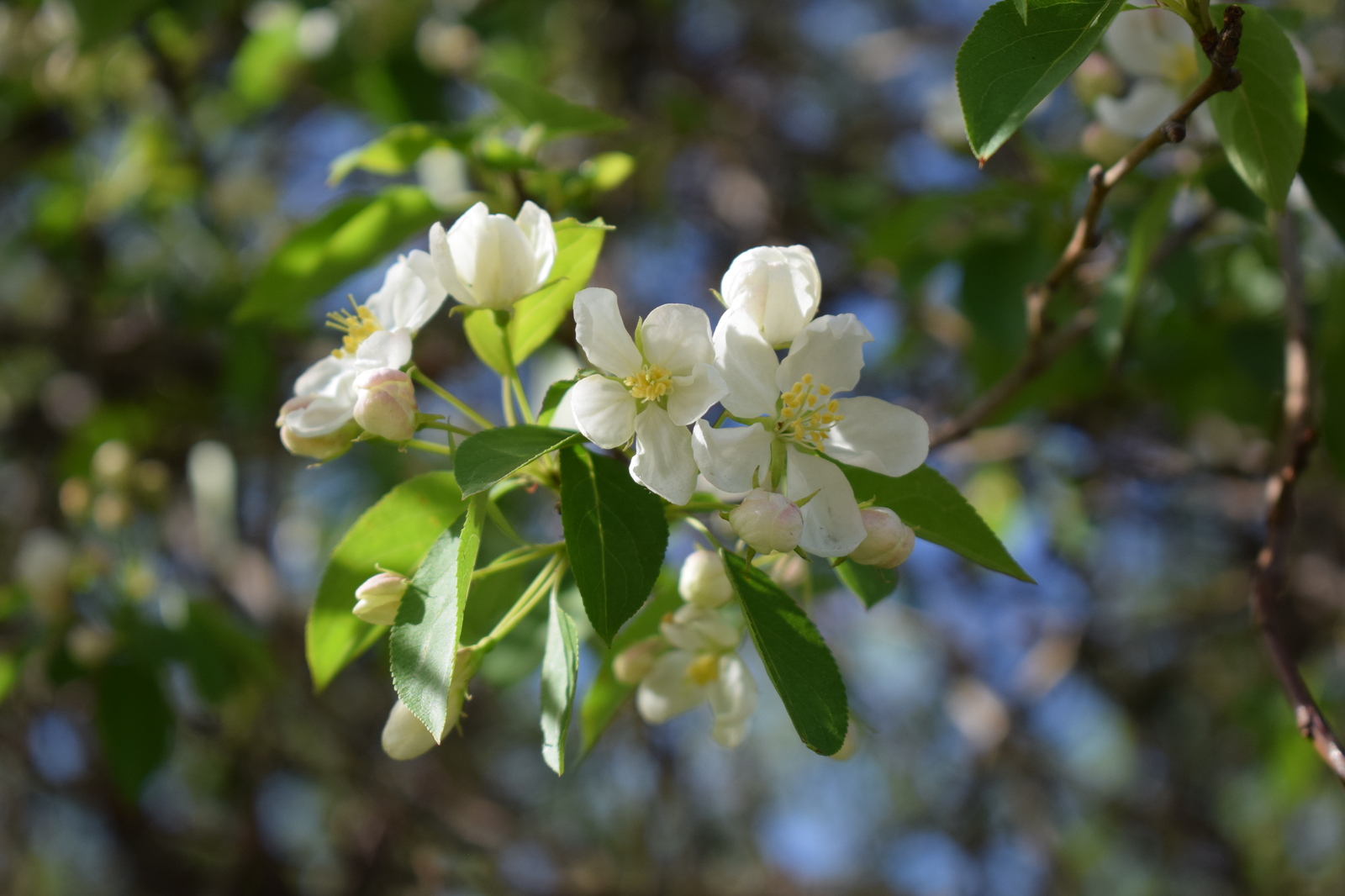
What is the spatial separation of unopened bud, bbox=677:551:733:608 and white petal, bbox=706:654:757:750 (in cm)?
17

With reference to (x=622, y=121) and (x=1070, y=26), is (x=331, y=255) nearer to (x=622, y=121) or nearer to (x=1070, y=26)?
(x=622, y=121)

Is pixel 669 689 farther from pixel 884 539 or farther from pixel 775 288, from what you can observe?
pixel 775 288

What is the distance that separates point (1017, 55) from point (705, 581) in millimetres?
679

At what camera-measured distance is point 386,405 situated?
42.5 inches

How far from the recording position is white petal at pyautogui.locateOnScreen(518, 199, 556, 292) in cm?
115

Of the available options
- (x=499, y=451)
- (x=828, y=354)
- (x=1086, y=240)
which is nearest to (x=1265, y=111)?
(x=1086, y=240)

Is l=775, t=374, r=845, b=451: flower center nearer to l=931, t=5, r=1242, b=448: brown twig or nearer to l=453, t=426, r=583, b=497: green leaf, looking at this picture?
l=453, t=426, r=583, b=497: green leaf

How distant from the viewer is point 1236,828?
4.38m

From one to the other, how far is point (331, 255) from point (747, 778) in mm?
4041

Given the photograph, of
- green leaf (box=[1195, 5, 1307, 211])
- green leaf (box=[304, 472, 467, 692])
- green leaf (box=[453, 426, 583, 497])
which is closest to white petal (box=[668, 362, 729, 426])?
green leaf (box=[453, 426, 583, 497])

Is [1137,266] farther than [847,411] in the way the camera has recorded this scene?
Yes

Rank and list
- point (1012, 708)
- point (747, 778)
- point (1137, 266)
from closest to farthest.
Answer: point (1137, 266), point (1012, 708), point (747, 778)

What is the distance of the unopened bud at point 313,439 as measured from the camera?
1150 millimetres

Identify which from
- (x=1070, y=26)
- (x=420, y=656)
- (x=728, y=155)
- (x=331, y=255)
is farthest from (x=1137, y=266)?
(x=728, y=155)
